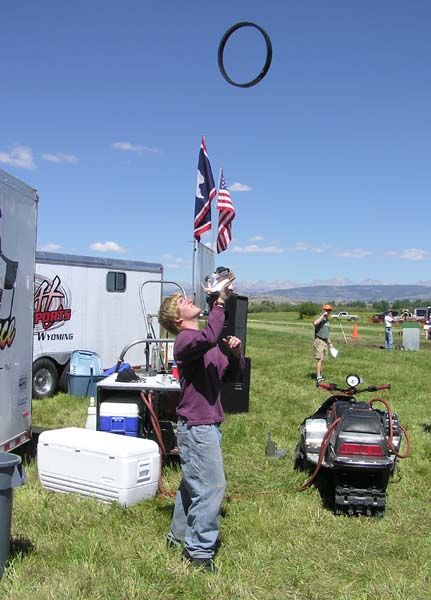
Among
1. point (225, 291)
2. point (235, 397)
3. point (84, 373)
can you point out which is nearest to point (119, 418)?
point (225, 291)

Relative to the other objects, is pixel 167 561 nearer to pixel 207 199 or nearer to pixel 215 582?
pixel 215 582

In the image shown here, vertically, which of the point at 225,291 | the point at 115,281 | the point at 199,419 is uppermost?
the point at 115,281

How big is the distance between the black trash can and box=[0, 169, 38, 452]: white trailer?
1952mm

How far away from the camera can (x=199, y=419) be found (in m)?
4.14

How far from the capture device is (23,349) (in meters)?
6.34

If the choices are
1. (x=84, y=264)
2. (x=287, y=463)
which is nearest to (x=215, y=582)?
(x=287, y=463)

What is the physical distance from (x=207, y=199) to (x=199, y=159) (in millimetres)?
802

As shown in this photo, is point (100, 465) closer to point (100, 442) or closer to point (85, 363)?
point (100, 442)

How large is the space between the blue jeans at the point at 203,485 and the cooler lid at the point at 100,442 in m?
1.12

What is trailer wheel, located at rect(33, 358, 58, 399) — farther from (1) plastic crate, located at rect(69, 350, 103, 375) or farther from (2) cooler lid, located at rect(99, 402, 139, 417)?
(2) cooler lid, located at rect(99, 402, 139, 417)

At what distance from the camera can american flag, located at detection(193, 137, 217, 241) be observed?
12.7 meters

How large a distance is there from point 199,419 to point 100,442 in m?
1.54

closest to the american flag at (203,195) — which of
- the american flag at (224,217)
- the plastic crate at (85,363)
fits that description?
the american flag at (224,217)

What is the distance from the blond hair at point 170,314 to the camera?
424 centimetres
